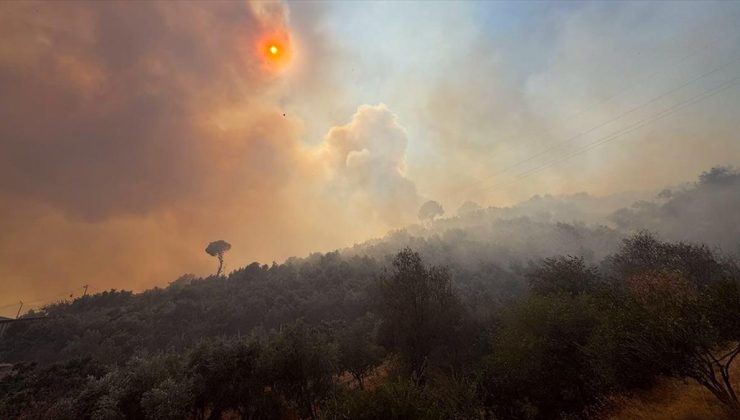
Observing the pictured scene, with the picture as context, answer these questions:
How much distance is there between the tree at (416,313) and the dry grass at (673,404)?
24.3 m

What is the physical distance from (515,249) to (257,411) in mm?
163645

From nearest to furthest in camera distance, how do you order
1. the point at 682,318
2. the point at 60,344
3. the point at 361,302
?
the point at 682,318, the point at 60,344, the point at 361,302

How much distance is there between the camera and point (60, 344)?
340 ft

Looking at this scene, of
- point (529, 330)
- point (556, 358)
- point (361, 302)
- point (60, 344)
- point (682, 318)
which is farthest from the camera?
point (361, 302)

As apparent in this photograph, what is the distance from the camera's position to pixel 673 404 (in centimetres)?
2923

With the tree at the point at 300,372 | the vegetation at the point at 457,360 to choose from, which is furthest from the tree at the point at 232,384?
the tree at the point at 300,372

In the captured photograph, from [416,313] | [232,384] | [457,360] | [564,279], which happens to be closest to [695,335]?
[416,313]

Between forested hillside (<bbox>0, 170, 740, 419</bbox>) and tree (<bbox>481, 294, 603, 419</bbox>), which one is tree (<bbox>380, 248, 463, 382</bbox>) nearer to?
forested hillside (<bbox>0, 170, 740, 419</bbox>)

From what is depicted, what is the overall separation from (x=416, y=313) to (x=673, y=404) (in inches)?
1230

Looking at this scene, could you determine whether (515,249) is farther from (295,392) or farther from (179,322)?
(295,392)

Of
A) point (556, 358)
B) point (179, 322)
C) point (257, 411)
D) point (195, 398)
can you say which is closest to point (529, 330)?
point (556, 358)

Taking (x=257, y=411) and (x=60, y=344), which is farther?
(x=60, y=344)

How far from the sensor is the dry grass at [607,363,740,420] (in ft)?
84.7

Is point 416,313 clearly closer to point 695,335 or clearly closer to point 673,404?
point 673,404
